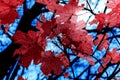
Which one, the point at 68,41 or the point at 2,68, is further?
the point at 2,68

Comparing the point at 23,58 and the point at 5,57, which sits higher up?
the point at 23,58

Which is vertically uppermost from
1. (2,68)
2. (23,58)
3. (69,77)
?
(23,58)

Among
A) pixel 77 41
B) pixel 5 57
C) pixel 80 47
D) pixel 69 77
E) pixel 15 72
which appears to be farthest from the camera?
pixel 69 77

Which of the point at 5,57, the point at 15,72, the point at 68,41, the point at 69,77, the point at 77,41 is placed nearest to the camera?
the point at 68,41

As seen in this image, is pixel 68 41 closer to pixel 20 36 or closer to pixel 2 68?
pixel 20 36

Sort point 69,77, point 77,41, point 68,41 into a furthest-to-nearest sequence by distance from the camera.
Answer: point 69,77
point 77,41
point 68,41

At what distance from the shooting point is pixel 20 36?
2172 millimetres

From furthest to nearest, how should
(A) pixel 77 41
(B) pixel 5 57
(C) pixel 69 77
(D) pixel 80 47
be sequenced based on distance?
(C) pixel 69 77
(B) pixel 5 57
(D) pixel 80 47
(A) pixel 77 41

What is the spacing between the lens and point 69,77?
4.35 meters

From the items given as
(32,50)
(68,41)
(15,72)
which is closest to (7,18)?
(32,50)

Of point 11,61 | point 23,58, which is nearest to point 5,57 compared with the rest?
point 11,61

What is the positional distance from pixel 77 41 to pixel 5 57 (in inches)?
44.2

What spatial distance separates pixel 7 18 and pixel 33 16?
102 centimetres

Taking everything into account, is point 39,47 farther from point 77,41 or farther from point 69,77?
point 69,77
